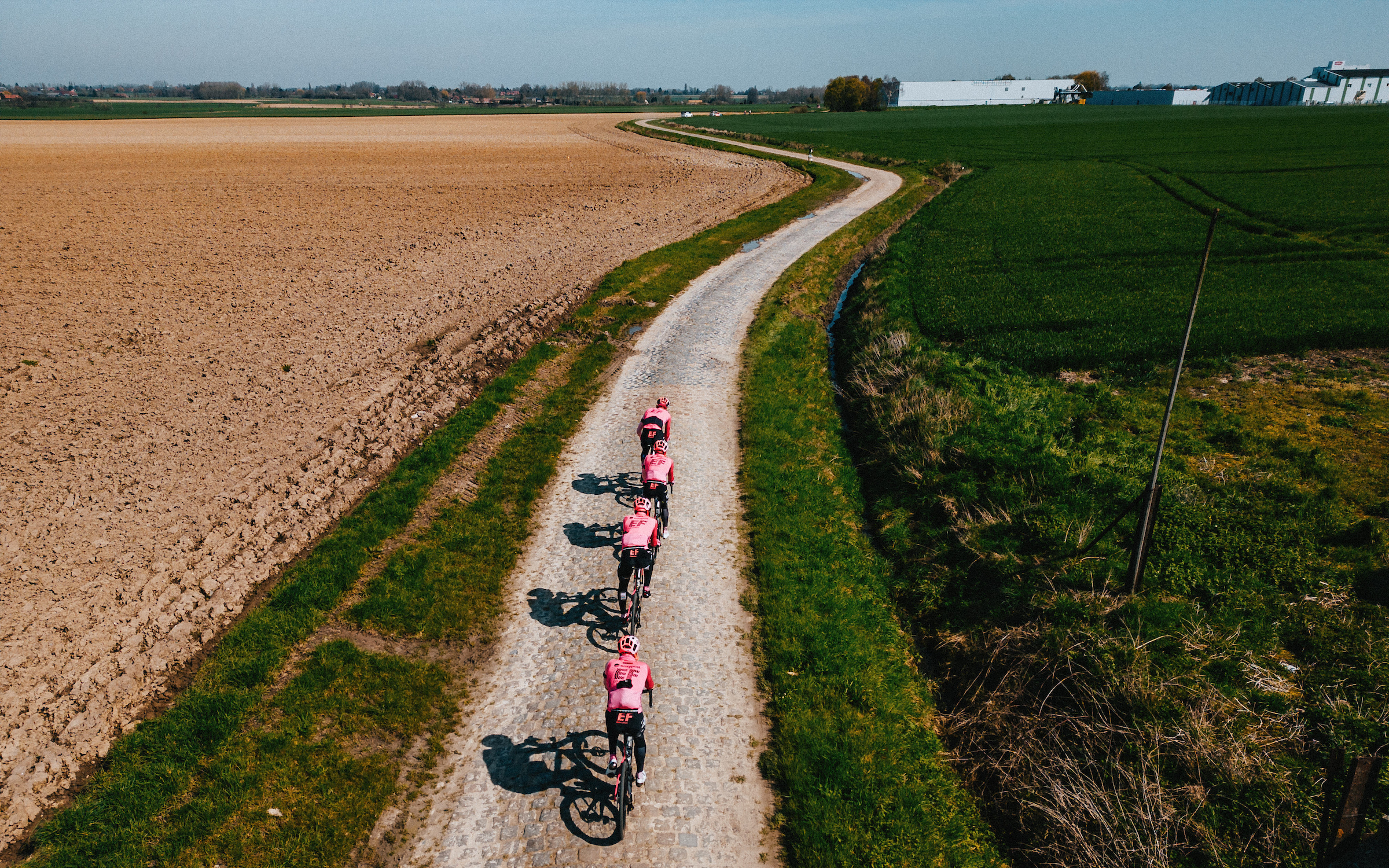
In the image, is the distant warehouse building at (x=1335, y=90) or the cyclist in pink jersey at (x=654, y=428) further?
the distant warehouse building at (x=1335, y=90)

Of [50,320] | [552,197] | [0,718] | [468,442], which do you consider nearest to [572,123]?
[552,197]

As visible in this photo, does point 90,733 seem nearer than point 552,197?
Yes

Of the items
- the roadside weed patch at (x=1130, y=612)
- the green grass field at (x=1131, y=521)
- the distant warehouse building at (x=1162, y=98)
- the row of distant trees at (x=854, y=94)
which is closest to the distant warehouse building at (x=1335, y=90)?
the distant warehouse building at (x=1162, y=98)

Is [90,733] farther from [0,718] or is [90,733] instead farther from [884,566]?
[884,566]

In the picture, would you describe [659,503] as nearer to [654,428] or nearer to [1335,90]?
[654,428]

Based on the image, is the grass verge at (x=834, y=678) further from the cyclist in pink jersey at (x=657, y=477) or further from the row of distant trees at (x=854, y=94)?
the row of distant trees at (x=854, y=94)

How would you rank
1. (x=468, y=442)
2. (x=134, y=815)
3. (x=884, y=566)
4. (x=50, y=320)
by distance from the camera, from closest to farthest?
(x=134, y=815) → (x=884, y=566) → (x=468, y=442) → (x=50, y=320)

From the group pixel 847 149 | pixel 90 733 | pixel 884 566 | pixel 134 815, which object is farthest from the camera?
pixel 847 149
